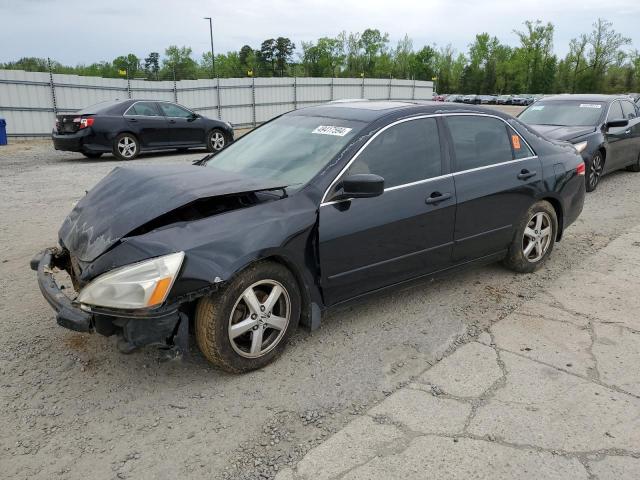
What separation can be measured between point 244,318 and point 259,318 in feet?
0.30

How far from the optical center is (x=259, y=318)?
3166 millimetres

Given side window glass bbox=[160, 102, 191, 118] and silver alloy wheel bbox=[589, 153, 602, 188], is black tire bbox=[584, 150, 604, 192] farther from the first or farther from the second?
side window glass bbox=[160, 102, 191, 118]

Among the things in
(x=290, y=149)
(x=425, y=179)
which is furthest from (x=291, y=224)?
(x=425, y=179)

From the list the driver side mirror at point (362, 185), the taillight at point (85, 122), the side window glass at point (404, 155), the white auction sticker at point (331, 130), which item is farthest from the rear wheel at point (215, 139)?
the driver side mirror at point (362, 185)

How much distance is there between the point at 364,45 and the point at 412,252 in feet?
287

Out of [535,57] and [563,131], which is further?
[535,57]

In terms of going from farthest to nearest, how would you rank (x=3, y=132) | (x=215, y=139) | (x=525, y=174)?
(x=3, y=132) < (x=215, y=139) < (x=525, y=174)

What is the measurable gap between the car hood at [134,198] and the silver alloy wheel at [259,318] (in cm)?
62

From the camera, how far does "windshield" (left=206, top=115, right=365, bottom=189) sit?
3670mm

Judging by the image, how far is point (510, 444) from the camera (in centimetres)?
263

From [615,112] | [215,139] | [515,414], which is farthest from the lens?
[215,139]

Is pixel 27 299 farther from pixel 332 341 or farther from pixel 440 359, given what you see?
pixel 440 359

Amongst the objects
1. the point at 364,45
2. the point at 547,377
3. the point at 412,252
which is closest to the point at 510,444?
the point at 547,377

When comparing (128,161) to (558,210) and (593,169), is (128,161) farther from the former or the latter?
(558,210)
